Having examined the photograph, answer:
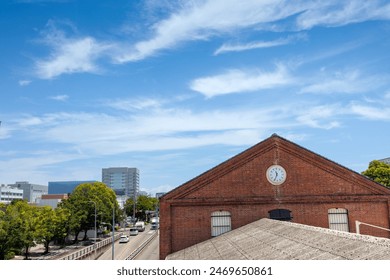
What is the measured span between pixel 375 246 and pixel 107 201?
64085 mm

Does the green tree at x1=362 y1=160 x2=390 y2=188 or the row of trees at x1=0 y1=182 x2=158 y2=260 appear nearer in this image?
the row of trees at x1=0 y1=182 x2=158 y2=260

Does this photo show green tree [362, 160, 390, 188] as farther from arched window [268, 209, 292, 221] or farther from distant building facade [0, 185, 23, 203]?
distant building facade [0, 185, 23, 203]

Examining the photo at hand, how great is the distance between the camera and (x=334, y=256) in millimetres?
9406

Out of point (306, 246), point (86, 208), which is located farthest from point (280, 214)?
point (86, 208)

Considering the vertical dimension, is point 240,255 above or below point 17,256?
above

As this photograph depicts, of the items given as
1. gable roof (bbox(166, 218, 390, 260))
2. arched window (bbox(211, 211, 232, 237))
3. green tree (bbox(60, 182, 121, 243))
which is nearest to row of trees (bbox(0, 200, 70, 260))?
green tree (bbox(60, 182, 121, 243))

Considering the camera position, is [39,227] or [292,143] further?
[39,227]

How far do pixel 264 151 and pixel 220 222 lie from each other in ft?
18.3

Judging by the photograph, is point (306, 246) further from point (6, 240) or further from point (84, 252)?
point (84, 252)

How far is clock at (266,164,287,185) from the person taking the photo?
24.6 metres
